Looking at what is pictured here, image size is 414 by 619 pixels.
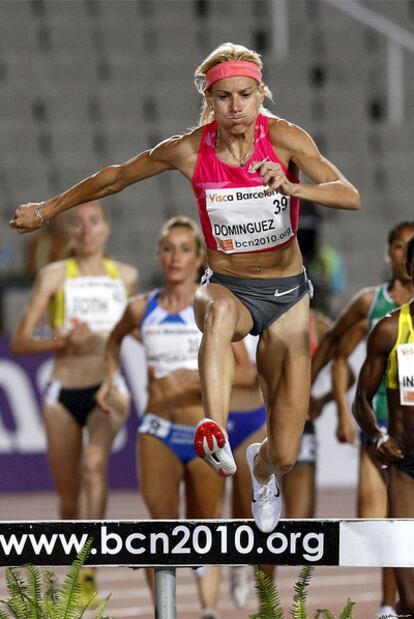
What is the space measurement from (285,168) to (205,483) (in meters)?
2.43

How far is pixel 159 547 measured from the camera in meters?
5.19

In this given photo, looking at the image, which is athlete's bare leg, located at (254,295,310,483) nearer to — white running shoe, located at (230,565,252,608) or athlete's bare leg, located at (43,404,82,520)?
white running shoe, located at (230,565,252,608)

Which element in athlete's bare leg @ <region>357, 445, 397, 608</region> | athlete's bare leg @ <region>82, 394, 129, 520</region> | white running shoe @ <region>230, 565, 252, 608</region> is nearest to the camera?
athlete's bare leg @ <region>357, 445, 397, 608</region>

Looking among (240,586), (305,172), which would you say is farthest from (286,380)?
(240,586)

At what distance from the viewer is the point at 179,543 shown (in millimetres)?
5172

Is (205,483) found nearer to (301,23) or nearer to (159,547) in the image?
(159,547)

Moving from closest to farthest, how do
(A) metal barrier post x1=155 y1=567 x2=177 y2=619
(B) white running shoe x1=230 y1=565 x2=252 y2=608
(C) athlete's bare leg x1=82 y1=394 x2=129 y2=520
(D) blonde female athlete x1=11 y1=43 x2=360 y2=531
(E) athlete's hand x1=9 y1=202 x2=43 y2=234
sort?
(A) metal barrier post x1=155 y1=567 x2=177 y2=619 → (D) blonde female athlete x1=11 y1=43 x2=360 y2=531 → (E) athlete's hand x1=9 y1=202 x2=43 y2=234 → (C) athlete's bare leg x1=82 y1=394 x2=129 y2=520 → (B) white running shoe x1=230 y1=565 x2=252 y2=608

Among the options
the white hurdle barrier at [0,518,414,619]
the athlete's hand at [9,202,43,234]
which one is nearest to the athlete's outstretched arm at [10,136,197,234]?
the athlete's hand at [9,202,43,234]

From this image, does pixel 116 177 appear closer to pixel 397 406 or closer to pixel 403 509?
pixel 397 406

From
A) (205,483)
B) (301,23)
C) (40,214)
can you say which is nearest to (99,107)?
(301,23)

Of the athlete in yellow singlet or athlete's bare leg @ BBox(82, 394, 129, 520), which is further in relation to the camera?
athlete's bare leg @ BBox(82, 394, 129, 520)

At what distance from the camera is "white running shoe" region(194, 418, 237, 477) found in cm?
532

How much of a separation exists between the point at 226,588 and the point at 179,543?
438 cm

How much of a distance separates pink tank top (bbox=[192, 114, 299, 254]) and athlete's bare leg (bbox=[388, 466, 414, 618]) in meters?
1.07
